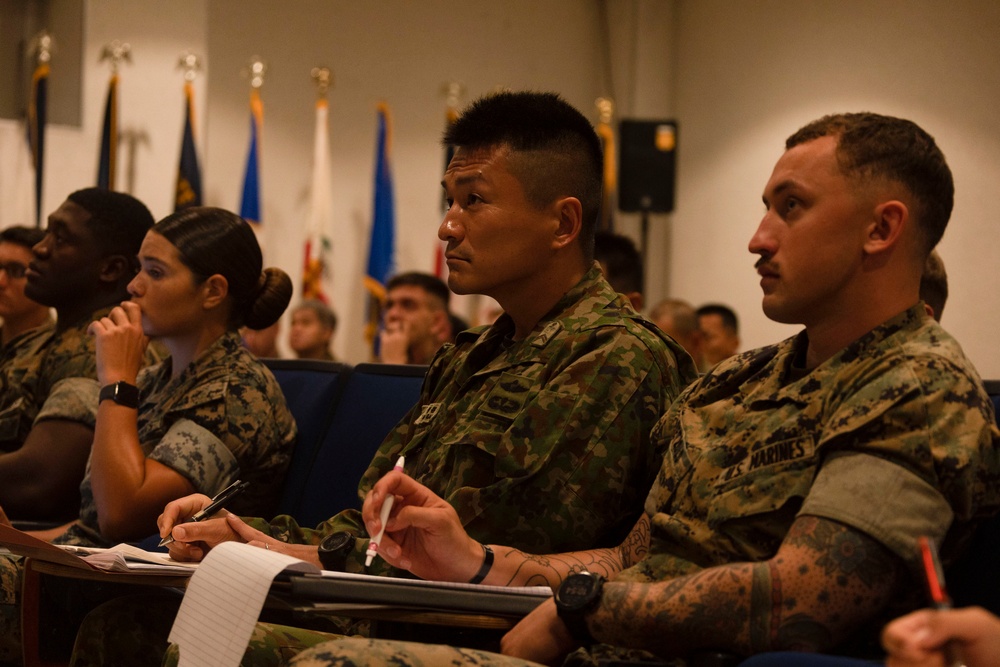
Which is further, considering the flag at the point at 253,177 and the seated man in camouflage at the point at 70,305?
the flag at the point at 253,177

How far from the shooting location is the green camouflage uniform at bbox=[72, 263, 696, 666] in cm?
179

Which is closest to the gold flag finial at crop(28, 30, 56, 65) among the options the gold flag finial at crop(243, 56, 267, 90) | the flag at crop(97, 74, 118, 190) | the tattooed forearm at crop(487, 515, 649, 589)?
the flag at crop(97, 74, 118, 190)

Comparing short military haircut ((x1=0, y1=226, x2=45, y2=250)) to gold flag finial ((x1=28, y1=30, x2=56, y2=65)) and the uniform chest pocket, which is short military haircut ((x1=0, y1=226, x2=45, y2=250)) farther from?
gold flag finial ((x1=28, y1=30, x2=56, y2=65))

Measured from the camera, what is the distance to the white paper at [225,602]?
141 centimetres

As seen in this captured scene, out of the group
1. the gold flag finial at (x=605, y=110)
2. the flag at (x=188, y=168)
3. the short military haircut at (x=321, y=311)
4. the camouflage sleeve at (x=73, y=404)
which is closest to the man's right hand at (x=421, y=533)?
the camouflage sleeve at (x=73, y=404)

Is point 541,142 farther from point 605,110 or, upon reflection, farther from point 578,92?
point 578,92

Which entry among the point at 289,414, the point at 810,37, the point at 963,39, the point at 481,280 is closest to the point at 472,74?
the point at 810,37

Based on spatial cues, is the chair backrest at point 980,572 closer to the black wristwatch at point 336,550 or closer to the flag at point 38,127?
the black wristwatch at point 336,550

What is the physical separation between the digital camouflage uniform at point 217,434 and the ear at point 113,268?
1.80 feet

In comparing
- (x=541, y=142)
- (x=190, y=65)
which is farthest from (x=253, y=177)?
(x=541, y=142)

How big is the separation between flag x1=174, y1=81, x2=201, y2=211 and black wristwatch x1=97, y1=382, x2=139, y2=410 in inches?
151

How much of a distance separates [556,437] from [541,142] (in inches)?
23.2

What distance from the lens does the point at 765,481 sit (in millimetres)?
1479

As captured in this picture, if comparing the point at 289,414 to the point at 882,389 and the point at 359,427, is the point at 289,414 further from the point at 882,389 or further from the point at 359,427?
the point at 882,389
